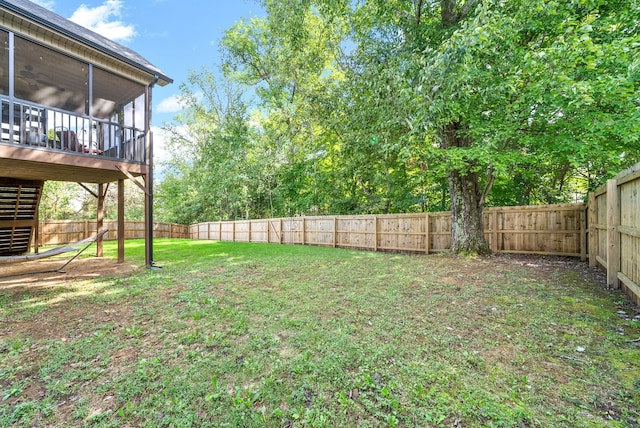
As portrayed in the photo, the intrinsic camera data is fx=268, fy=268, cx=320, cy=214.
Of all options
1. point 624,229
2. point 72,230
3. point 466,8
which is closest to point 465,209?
point 624,229

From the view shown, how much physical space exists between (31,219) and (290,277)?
846 centimetres

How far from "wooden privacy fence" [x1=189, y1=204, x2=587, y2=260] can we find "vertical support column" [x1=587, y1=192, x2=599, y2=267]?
112cm

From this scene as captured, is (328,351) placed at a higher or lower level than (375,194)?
lower

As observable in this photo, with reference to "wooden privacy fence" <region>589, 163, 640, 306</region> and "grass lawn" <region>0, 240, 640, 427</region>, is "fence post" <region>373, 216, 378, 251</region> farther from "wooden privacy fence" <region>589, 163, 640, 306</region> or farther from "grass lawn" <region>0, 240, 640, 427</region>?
"wooden privacy fence" <region>589, 163, 640, 306</region>

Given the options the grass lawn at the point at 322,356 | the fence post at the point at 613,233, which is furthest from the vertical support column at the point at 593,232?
the fence post at the point at 613,233

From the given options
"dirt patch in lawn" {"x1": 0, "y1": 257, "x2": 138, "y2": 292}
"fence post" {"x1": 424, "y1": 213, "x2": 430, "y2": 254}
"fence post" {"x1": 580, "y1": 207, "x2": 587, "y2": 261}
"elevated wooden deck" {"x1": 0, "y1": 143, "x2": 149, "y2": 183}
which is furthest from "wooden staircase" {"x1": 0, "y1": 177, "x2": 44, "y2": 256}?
"fence post" {"x1": 580, "y1": 207, "x2": 587, "y2": 261}

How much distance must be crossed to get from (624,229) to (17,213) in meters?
13.2

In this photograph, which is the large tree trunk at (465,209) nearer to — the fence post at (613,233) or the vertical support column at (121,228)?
the fence post at (613,233)

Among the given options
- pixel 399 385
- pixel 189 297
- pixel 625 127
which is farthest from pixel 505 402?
pixel 625 127

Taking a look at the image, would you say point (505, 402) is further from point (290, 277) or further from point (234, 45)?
point (234, 45)

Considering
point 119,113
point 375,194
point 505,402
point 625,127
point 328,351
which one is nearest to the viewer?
point 505,402

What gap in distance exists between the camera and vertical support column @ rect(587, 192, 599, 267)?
5.31 metres

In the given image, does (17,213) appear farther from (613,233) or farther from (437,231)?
(613,233)

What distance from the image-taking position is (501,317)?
322 centimetres
